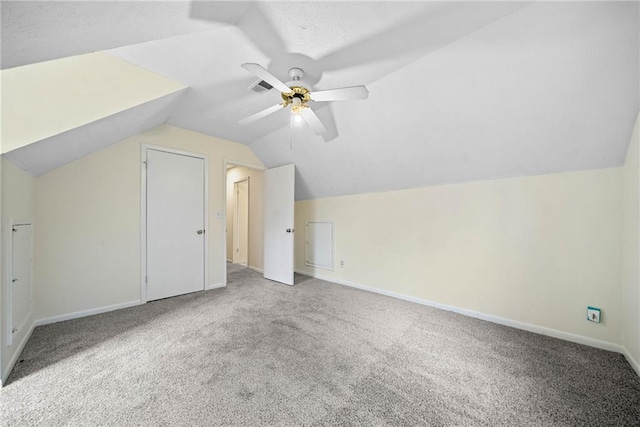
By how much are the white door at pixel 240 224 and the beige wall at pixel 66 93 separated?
3239 millimetres

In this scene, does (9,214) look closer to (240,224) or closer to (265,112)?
(265,112)

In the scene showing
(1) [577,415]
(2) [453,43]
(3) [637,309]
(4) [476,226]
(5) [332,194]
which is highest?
(2) [453,43]

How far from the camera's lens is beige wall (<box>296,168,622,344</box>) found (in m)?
1.88

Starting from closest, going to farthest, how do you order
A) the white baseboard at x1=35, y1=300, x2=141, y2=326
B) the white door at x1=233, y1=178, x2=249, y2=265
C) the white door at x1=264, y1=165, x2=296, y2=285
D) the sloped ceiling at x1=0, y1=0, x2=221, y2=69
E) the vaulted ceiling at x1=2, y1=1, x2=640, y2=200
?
1. the sloped ceiling at x1=0, y1=0, x2=221, y2=69
2. the vaulted ceiling at x1=2, y1=1, x2=640, y2=200
3. the white baseboard at x1=35, y1=300, x2=141, y2=326
4. the white door at x1=264, y1=165, x2=296, y2=285
5. the white door at x1=233, y1=178, x2=249, y2=265

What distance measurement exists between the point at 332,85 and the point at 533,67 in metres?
1.44

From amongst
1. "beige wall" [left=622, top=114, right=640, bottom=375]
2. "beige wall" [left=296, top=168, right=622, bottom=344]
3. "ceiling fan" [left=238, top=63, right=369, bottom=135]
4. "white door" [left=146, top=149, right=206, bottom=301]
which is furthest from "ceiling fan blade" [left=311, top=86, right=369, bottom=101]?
"white door" [left=146, top=149, right=206, bottom=301]

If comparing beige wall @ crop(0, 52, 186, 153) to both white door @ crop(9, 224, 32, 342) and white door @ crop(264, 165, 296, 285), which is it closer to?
white door @ crop(9, 224, 32, 342)

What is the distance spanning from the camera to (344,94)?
1669 mm

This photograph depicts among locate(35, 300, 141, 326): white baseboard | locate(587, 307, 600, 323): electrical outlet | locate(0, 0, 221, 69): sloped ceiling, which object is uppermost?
locate(0, 0, 221, 69): sloped ceiling

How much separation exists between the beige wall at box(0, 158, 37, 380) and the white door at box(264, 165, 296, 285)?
2532 millimetres

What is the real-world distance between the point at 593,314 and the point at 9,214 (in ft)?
14.2

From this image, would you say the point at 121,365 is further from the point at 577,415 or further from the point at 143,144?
the point at 577,415

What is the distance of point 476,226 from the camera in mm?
2498

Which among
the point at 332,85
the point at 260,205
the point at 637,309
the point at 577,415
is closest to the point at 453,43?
the point at 332,85
